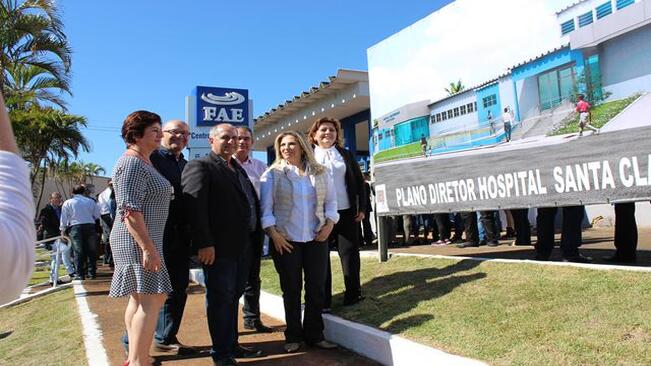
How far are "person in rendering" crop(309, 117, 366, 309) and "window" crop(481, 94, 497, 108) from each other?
796cm

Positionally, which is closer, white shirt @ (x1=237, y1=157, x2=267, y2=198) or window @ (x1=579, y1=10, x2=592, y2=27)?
white shirt @ (x1=237, y1=157, x2=267, y2=198)

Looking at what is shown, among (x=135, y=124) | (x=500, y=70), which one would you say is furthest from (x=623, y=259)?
(x=500, y=70)

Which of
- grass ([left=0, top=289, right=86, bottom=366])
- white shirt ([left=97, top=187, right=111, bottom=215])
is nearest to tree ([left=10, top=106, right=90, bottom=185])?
white shirt ([left=97, top=187, right=111, bottom=215])

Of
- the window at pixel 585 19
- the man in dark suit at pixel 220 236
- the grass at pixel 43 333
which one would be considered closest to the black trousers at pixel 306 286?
the man in dark suit at pixel 220 236

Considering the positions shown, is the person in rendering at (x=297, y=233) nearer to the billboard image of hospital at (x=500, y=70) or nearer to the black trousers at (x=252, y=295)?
the black trousers at (x=252, y=295)

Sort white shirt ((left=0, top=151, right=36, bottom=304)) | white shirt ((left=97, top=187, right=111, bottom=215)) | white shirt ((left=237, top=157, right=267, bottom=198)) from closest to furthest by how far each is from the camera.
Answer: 1. white shirt ((left=0, top=151, right=36, bottom=304))
2. white shirt ((left=237, top=157, right=267, bottom=198))
3. white shirt ((left=97, top=187, right=111, bottom=215))

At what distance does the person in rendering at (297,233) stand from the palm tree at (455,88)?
971cm

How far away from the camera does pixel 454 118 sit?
42.9ft

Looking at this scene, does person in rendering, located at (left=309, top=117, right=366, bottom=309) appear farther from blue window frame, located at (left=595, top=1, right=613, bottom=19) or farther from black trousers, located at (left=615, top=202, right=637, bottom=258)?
blue window frame, located at (left=595, top=1, right=613, bottom=19)

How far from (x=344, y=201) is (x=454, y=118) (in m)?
8.90

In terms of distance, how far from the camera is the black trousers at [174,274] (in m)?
4.12

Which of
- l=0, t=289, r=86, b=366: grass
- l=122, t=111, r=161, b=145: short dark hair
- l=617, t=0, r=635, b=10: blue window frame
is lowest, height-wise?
l=0, t=289, r=86, b=366: grass

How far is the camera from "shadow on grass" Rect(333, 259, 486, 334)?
4.25 m

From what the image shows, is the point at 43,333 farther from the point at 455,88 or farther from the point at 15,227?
the point at 455,88
